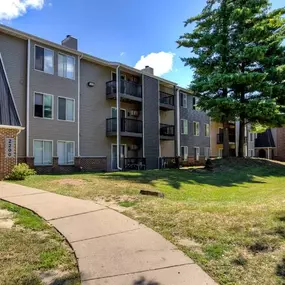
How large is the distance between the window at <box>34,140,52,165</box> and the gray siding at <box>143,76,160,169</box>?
8.33 m

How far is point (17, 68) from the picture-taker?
655 inches

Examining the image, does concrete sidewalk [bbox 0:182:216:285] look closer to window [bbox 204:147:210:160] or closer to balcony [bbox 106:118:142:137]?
balcony [bbox 106:118:142:137]

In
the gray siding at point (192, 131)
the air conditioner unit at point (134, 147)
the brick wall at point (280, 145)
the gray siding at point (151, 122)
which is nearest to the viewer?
the air conditioner unit at point (134, 147)

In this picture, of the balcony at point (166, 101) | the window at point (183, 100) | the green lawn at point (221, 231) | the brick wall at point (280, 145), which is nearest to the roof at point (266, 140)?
the brick wall at point (280, 145)

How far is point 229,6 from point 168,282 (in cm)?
2263

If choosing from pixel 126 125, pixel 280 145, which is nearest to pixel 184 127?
pixel 126 125

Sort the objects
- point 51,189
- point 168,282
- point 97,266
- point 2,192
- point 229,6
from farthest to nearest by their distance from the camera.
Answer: point 229,6
point 51,189
point 2,192
point 97,266
point 168,282

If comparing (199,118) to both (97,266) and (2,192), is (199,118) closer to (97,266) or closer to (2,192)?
(2,192)

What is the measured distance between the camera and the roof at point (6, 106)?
13.5m

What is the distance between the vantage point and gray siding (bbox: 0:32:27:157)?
53.2 ft

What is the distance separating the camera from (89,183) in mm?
11539

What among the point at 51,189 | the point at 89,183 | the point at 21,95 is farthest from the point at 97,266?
the point at 21,95

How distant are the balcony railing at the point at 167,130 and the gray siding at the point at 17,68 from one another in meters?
12.5

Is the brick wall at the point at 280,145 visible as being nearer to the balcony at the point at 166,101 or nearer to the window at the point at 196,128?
the window at the point at 196,128
